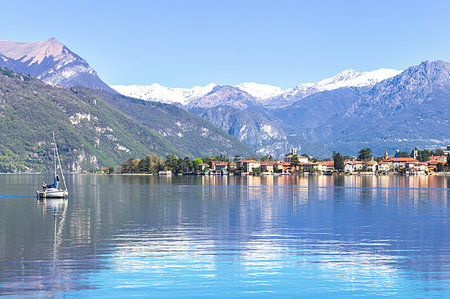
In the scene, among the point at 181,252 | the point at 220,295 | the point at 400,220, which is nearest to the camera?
the point at 220,295

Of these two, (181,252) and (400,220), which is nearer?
(181,252)

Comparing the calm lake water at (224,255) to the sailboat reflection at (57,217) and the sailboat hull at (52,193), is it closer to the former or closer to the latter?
the sailboat reflection at (57,217)

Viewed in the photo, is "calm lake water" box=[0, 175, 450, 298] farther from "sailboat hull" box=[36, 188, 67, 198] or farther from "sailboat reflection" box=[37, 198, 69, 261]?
"sailboat hull" box=[36, 188, 67, 198]

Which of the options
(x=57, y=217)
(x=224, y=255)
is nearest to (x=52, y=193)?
(x=57, y=217)

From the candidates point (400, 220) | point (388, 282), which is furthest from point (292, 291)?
point (400, 220)

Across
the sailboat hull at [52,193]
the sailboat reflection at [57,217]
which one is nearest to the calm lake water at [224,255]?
the sailboat reflection at [57,217]

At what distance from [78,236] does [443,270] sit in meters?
33.2

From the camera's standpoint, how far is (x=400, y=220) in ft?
222

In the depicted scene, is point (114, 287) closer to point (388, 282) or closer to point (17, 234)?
point (388, 282)

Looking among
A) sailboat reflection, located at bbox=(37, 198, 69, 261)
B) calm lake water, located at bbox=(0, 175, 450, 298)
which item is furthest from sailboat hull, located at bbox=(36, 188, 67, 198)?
calm lake water, located at bbox=(0, 175, 450, 298)

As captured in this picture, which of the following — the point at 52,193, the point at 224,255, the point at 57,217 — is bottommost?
the point at 224,255

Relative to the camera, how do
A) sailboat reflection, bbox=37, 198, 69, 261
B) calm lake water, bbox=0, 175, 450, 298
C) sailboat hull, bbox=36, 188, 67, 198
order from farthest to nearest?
sailboat hull, bbox=36, 188, 67, 198 < sailboat reflection, bbox=37, 198, 69, 261 < calm lake water, bbox=0, 175, 450, 298

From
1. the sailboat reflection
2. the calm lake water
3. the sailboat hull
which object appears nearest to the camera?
the calm lake water

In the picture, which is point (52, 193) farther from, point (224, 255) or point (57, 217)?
point (224, 255)
